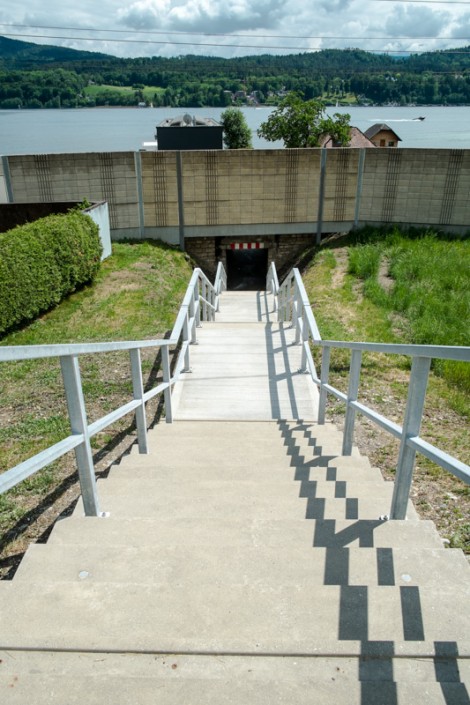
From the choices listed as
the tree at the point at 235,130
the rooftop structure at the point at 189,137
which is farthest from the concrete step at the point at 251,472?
the tree at the point at 235,130

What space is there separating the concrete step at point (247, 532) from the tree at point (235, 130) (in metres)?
39.0

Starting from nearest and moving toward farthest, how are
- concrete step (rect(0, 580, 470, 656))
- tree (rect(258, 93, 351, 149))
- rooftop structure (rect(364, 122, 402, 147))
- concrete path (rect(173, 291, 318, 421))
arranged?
concrete step (rect(0, 580, 470, 656)) → concrete path (rect(173, 291, 318, 421)) → tree (rect(258, 93, 351, 149)) → rooftop structure (rect(364, 122, 402, 147))

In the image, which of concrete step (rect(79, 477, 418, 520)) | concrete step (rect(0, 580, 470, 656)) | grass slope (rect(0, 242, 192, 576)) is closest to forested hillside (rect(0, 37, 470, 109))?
grass slope (rect(0, 242, 192, 576))

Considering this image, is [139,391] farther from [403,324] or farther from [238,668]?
[403,324]

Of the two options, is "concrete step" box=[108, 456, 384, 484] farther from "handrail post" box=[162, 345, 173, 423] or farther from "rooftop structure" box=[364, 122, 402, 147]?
"rooftop structure" box=[364, 122, 402, 147]

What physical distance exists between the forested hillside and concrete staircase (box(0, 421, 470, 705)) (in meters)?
111

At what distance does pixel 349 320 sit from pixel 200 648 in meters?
8.43

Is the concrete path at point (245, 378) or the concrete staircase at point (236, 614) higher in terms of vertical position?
the concrete staircase at point (236, 614)

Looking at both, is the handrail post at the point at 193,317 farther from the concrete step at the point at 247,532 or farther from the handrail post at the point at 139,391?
the concrete step at the point at 247,532

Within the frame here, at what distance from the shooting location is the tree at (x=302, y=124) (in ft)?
85.3

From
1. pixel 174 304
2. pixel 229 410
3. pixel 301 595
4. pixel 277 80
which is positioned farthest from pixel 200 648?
pixel 277 80

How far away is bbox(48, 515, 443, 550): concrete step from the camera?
6.79 ft

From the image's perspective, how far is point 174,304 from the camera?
10820mm

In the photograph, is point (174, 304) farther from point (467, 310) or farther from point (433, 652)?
point (433, 652)
